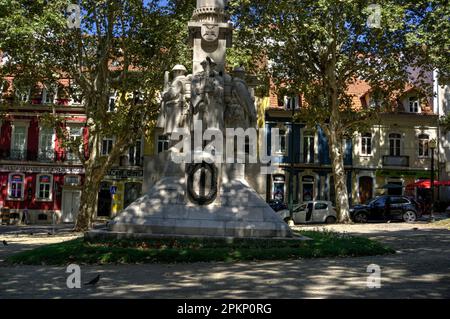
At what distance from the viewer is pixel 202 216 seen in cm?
1320

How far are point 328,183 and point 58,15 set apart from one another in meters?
26.9

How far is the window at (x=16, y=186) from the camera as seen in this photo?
4078cm

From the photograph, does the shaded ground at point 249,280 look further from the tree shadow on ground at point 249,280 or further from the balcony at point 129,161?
the balcony at point 129,161

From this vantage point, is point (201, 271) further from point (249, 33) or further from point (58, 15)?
point (249, 33)

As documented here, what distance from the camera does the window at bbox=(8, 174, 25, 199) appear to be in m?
40.8

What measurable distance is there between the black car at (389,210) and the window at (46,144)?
24458mm

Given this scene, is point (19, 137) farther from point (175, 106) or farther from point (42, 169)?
point (175, 106)

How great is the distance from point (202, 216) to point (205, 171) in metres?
1.18

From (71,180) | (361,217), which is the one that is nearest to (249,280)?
(361,217)

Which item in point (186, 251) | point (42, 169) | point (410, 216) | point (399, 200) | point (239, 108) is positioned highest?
point (239, 108)

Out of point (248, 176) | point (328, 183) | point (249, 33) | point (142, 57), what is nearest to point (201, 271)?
point (248, 176)
